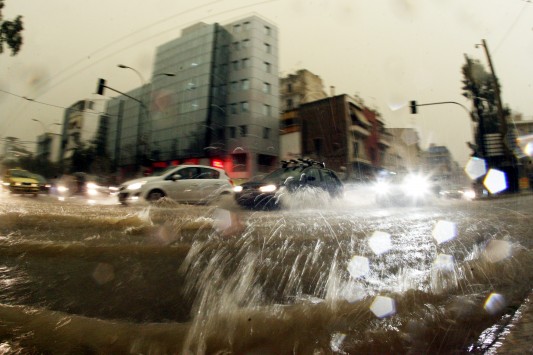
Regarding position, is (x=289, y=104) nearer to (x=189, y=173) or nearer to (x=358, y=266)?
(x=189, y=173)

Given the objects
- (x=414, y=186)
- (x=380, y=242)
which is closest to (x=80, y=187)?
(x=414, y=186)

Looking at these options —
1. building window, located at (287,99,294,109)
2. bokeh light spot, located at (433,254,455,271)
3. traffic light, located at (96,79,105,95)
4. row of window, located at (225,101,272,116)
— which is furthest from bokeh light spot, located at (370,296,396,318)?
building window, located at (287,99,294,109)

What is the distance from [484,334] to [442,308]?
36cm

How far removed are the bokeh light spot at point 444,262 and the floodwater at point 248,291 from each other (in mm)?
19

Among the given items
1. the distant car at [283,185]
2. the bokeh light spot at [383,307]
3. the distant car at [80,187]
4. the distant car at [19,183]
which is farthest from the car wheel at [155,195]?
the distant car at [19,183]

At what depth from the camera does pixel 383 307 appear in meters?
1.83

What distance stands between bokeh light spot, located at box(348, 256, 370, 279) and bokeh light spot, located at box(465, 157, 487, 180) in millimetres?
23361

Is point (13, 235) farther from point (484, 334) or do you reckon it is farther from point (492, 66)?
point (492, 66)

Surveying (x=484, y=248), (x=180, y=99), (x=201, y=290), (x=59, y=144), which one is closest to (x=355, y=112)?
(x=180, y=99)

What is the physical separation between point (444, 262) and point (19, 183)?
17.0 metres

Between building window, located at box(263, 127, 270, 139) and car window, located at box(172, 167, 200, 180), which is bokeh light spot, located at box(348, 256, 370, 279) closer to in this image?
car window, located at box(172, 167, 200, 180)

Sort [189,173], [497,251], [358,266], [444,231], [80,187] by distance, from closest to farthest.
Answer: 1. [358,266]
2. [497,251]
3. [444,231]
4. [189,173]
5. [80,187]

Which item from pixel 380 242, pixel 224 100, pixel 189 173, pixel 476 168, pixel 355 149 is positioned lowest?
pixel 380 242

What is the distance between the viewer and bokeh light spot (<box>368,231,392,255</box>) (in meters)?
3.08
